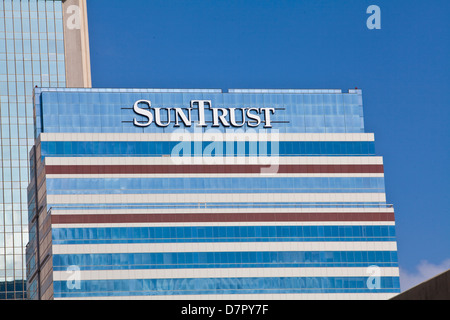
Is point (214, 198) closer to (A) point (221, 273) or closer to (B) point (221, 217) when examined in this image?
(B) point (221, 217)

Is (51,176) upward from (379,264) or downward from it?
upward

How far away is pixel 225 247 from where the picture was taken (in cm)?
15912

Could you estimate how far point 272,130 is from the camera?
170 meters

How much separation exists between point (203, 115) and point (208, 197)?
1362 cm

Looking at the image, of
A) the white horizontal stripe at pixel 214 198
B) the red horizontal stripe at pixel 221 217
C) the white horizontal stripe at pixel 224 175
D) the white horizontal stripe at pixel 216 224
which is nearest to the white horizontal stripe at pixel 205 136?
the white horizontal stripe at pixel 224 175

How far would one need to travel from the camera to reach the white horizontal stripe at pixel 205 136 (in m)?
164

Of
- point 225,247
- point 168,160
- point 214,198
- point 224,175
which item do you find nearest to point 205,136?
point 224,175

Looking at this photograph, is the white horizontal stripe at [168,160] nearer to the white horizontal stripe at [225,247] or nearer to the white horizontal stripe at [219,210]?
the white horizontal stripe at [219,210]

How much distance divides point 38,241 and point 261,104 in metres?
40.3

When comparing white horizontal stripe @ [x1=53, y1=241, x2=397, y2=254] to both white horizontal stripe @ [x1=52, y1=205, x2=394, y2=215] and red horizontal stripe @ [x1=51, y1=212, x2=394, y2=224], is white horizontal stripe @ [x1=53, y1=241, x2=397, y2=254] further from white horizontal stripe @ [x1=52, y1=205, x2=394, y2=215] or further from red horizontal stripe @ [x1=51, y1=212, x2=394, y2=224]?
white horizontal stripe @ [x1=52, y1=205, x2=394, y2=215]

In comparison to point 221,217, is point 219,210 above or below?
above

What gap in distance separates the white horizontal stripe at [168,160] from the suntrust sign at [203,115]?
609 cm
